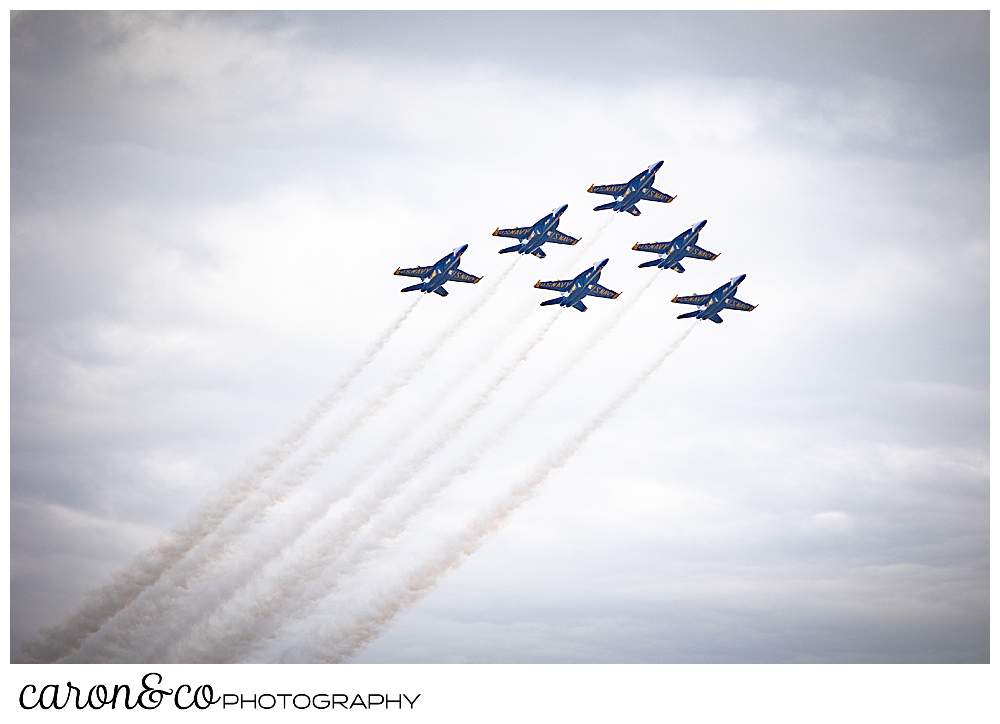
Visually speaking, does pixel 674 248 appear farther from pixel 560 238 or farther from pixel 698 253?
pixel 560 238

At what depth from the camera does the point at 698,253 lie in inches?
6043

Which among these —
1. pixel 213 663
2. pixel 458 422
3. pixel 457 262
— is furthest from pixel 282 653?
pixel 457 262

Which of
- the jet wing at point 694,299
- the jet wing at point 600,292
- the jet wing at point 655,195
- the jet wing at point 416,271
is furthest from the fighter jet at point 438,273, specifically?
the jet wing at point 694,299

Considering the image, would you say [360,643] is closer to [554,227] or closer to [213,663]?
[213,663]

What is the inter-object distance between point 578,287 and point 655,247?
8.67 meters

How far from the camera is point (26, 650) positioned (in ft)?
462

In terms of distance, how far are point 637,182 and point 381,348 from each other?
2822 centimetres

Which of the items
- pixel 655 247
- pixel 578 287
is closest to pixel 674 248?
pixel 655 247

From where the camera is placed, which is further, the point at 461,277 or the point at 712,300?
the point at 712,300

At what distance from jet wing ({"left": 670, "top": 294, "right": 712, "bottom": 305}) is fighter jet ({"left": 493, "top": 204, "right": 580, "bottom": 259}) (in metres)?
13.2

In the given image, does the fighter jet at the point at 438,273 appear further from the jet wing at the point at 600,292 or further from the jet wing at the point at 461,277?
the jet wing at the point at 600,292

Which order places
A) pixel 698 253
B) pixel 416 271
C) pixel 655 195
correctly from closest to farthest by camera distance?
pixel 416 271 → pixel 655 195 → pixel 698 253

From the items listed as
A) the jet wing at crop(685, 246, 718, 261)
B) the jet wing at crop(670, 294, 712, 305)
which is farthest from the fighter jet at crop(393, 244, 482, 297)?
the jet wing at crop(685, 246, 718, 261)

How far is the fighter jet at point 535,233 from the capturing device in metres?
150
